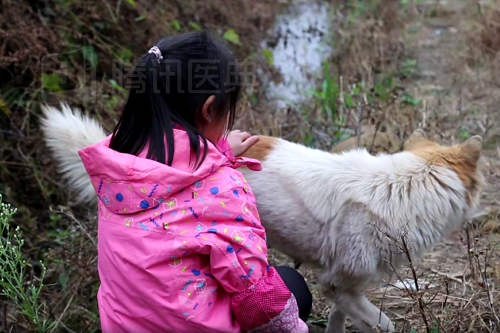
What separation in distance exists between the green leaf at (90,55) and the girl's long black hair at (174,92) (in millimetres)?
3323

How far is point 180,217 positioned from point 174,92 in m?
0.42

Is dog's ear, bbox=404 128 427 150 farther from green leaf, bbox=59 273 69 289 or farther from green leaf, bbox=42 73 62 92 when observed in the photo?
green leaf, bbox=42 73 62 92

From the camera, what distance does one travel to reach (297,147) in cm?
276

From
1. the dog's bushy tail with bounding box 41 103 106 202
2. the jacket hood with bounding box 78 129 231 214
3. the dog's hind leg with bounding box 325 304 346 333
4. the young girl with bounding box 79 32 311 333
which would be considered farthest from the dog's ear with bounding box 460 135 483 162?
the dog's bushy tail with bounding box 41 103 106 202

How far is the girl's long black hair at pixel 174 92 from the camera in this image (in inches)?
66.0

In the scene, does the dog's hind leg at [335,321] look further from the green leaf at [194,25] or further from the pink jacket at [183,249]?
the green leaf at [194,25]

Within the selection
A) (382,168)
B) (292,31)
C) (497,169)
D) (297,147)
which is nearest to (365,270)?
(382,168)

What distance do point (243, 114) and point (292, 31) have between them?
3.36 meters

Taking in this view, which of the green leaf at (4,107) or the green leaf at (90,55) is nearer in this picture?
the green leaf at (4,107)

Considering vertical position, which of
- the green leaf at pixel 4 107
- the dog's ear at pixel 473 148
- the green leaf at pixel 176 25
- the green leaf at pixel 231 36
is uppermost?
the green leaf at pixel 176 25

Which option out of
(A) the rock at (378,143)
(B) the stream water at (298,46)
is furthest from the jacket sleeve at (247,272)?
(B) the stream water at (298,46)

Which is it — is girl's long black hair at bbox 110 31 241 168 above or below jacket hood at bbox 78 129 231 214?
above

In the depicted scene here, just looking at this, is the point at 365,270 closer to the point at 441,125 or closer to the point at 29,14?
the point at 441,125

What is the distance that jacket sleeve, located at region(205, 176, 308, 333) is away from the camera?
5.27 feet
